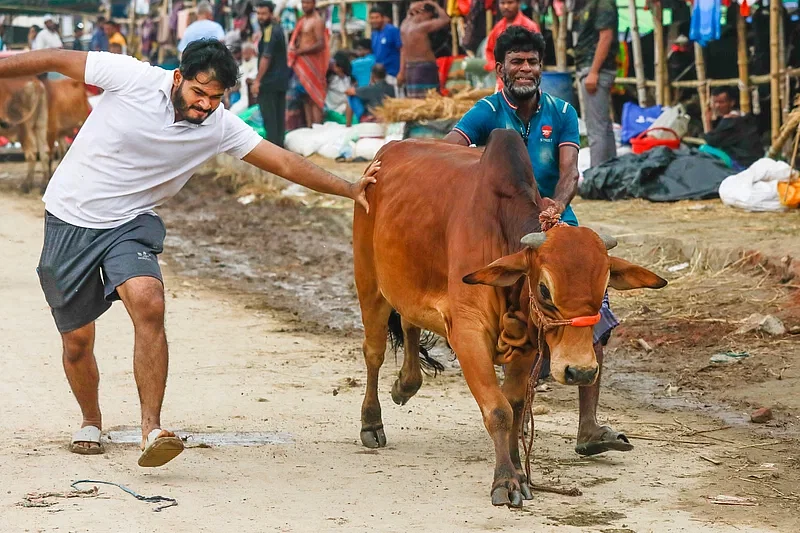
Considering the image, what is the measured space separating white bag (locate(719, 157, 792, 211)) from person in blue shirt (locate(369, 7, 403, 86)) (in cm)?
706

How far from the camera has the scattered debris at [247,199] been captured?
15.3 metres

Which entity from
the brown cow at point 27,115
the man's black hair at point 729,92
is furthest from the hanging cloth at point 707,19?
the brown cow at point 27,115

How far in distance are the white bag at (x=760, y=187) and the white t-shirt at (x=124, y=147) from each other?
20.7 feet

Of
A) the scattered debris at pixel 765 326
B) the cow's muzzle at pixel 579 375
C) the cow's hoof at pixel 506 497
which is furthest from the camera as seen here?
the scattered debris at pixel 765 326

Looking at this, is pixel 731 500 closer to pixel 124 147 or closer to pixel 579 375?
pixel 579 375

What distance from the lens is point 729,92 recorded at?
42.0 feet

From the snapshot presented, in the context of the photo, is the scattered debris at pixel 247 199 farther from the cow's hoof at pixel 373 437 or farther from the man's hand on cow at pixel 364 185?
the cow's hoof at pixel 373 437

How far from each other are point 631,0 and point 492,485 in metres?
9.83

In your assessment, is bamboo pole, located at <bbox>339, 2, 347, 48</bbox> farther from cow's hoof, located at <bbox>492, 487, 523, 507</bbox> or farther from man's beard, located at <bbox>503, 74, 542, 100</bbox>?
cow's hoof, located at <bbox>492, 487, 523, 507</bbox>

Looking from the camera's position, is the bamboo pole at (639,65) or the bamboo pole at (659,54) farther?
the bamboo pole at (639,65)

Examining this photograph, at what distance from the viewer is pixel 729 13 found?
44.7ft

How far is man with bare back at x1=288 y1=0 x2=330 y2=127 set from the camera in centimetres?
1695

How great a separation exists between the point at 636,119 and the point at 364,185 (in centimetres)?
769

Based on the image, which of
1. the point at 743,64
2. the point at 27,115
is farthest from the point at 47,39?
the point at 743,64
